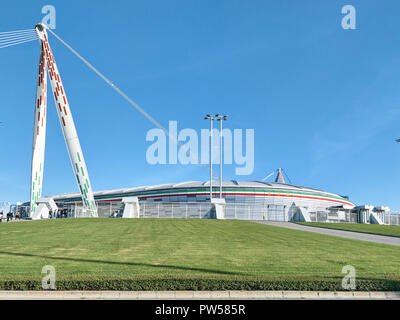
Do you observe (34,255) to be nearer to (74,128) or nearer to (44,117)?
(74,128)

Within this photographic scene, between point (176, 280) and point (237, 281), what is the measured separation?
1.56 metres

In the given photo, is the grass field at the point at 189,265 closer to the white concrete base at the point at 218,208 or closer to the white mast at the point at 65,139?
the white concrete base at the point at 218,208

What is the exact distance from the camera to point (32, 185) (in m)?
36.4

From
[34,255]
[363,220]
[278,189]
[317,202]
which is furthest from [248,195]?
[34,255]

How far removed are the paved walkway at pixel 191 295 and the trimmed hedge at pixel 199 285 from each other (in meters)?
0.14

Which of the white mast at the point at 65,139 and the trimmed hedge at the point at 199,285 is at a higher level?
the white mast at the point at 65,139

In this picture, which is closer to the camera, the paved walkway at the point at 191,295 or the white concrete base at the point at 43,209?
the paved walkway at the point at 191,295

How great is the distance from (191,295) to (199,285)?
38 cm

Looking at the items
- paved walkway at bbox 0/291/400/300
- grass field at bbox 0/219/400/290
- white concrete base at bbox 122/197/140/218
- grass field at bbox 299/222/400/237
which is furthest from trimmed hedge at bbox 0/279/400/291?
white concrete base at bbox 122/197/140/218

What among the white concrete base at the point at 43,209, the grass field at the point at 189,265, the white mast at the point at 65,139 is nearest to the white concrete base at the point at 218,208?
the white mast at the point at 65,139

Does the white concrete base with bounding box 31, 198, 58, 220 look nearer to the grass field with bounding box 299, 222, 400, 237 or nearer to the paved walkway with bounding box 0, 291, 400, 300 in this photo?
the grass field with bounding box 299, 222, 400, 237

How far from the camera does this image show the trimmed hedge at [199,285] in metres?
7.70
